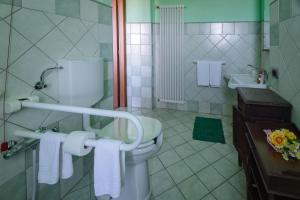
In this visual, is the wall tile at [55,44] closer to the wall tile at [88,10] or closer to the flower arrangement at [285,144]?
the wall tile at [88,10]

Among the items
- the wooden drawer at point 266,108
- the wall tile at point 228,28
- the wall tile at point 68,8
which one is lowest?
the wooden drawer at point 266,108

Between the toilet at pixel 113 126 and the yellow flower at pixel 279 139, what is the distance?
2.13 feet

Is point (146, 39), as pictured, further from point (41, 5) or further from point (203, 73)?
point (41, 5)

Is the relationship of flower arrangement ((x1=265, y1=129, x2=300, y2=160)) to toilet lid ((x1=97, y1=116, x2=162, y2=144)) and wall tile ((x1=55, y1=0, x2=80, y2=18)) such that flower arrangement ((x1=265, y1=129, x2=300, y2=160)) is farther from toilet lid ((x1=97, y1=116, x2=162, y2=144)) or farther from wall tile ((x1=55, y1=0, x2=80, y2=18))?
→ wall tile ((x1=55, y1=0, x2=80, y2=18))

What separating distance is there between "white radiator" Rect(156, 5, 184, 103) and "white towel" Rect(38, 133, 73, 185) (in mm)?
2782

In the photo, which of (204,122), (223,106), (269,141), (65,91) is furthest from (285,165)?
(223,106)

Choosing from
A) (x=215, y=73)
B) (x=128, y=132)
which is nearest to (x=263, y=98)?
(x=128, y=132)

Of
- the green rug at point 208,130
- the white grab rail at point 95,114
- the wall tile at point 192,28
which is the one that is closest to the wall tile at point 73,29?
the white grab rail at point 95,114

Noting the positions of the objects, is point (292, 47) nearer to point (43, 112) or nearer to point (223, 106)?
point (43, 112)

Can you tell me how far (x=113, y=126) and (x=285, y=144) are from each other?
106 centimetres

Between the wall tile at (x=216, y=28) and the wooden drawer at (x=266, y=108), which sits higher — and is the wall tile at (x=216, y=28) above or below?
above

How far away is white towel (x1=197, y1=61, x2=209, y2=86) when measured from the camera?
3.32 m

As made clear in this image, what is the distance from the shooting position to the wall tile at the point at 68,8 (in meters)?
1.32

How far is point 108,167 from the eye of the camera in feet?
2.90
